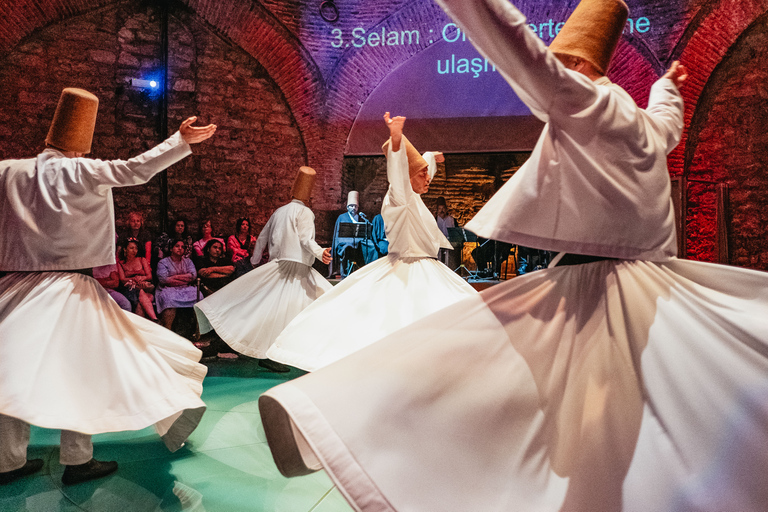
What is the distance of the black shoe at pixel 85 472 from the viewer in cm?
286

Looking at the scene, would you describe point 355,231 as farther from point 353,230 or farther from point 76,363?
point 76,363

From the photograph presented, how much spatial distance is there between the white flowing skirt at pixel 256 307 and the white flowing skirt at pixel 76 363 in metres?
2.41

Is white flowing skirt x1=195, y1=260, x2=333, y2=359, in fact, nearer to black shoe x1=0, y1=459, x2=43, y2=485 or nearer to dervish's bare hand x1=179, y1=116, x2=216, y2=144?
black shoe x1=0, y1=459, x2=43, y2=485

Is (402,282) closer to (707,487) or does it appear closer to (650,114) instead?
(650,114)

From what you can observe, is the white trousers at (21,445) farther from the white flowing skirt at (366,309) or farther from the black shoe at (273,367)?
the black shoe at (273,367)

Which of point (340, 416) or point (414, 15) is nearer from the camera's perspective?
point (340, 416)

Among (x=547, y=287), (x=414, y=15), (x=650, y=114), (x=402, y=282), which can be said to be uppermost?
(x=414, y=15)

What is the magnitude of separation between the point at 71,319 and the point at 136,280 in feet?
13.8

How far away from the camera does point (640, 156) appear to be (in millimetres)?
1818

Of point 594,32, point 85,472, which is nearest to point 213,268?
point 85,472

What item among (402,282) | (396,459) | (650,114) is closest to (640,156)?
(650,114)

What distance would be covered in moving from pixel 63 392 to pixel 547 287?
2343 mm

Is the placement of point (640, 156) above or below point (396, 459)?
above

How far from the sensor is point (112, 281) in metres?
6.64
